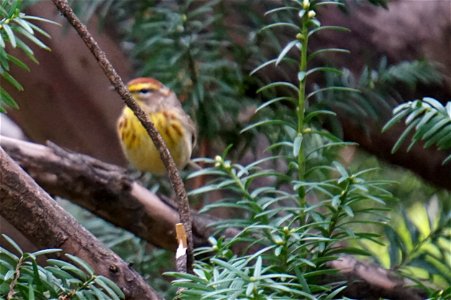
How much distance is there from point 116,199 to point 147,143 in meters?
0.44

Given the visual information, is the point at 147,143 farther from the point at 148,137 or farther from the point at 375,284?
the point at 375,284

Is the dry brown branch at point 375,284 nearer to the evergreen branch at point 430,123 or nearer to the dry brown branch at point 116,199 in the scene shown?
the dry brown branch at point 116,199

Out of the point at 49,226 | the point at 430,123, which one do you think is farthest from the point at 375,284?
the point at 49,226

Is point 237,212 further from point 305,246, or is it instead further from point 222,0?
point 305,246

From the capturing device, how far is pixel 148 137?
5.46 feet

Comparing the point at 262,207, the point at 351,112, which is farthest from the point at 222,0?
the point at 262,207

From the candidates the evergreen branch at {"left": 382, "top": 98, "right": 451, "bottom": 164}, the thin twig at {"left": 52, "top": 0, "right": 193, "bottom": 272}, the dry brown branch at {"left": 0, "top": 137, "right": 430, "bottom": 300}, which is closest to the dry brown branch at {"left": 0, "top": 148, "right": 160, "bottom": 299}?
the thin twig at {"left": 52, "top": 0, "right": 193, "bottom": 272}

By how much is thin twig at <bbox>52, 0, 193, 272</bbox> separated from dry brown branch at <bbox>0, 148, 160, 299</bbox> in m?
0.05

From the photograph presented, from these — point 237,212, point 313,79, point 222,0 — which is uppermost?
point 222,0

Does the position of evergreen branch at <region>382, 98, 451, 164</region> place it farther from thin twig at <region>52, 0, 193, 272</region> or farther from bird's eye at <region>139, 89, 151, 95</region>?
bird's eye at <region>139, 89, 151, 95</region>

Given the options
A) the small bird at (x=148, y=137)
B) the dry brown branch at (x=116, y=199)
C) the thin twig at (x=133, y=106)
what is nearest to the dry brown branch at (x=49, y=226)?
the thin twig at (x=133, y=106)

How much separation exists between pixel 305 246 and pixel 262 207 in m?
0.07

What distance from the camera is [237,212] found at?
5.04 ft

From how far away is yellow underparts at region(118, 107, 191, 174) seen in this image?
1614mm
